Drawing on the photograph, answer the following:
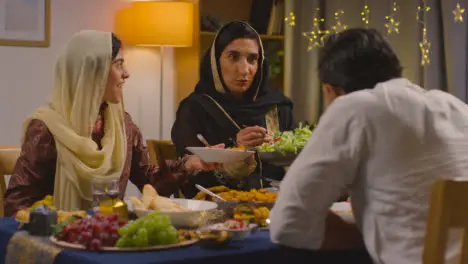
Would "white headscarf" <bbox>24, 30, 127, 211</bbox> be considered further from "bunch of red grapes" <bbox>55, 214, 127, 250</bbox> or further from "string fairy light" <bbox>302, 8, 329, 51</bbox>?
"string fairy light" <bbox>302, 8, 329, 51</bbox>

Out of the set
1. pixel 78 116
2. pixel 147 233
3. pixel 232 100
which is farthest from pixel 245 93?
pixel 147 233

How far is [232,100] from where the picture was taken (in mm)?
3484

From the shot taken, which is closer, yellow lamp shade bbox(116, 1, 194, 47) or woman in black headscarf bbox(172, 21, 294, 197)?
woman in black headscarf bbox(172, 21, 294, 197)

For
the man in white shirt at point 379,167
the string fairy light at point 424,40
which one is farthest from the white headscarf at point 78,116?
the string fairy light at point 424,40

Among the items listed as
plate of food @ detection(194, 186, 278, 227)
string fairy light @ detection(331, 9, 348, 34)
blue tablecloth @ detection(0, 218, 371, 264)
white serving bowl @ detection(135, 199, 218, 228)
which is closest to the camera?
blue tablecloth @ detection(0, 218, 371, 264)

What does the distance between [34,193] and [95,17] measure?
8.71 feet

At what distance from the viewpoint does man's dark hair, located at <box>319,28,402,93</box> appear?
193 centimetres

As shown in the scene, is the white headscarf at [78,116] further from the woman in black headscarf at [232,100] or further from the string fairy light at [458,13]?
the string fairy light at [458,13]

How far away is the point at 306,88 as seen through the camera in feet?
18.5

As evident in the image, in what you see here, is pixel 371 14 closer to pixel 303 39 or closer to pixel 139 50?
pixel 303 39

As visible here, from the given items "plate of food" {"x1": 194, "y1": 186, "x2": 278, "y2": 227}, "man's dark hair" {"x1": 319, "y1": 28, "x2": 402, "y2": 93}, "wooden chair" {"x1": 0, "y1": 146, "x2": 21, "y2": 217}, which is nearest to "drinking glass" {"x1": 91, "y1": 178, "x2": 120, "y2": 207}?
"plate of food" {"x1": 194, "y1": 186, "x2": 278, "y2": 227}

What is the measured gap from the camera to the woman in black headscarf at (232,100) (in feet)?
11.1

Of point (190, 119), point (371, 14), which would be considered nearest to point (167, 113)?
point (371, 14)

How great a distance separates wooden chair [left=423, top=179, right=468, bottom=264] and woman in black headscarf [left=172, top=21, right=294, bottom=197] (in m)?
1.59
